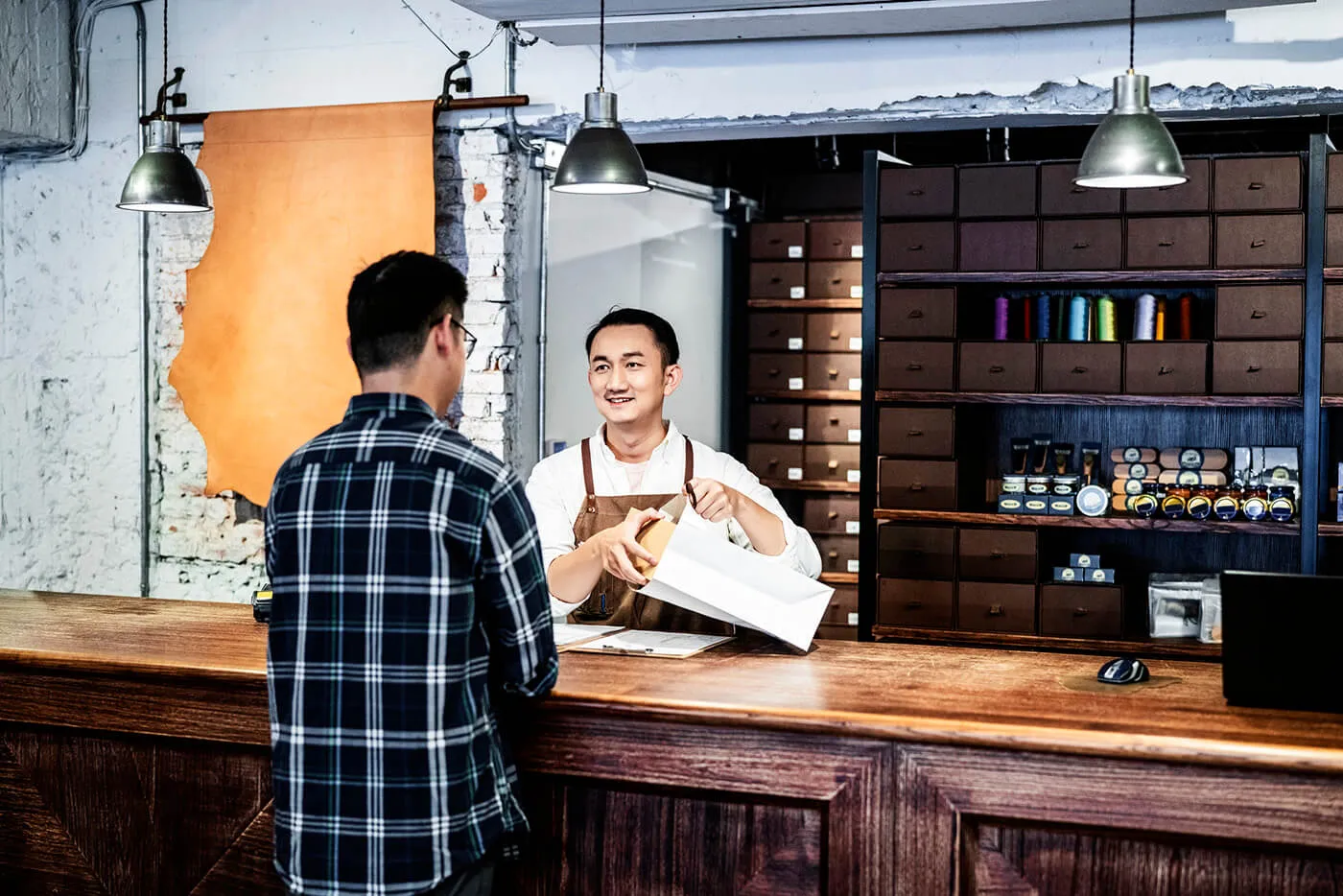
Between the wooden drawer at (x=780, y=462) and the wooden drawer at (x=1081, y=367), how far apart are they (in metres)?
1.73

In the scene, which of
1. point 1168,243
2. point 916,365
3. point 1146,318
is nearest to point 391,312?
point 916,365

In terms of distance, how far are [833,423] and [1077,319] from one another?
1.66 meters

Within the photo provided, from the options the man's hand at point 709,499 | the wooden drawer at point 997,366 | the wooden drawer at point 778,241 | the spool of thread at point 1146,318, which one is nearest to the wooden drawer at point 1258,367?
the spool of thread at point 1146,318

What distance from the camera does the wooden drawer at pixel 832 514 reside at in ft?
19.0

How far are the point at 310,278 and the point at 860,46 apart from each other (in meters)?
1.98

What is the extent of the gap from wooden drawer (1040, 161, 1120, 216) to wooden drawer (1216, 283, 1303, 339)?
1.17 ft

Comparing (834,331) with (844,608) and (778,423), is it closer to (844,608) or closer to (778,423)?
(778,423)

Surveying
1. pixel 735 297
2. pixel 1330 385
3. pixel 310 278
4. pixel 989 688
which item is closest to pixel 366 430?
pixel 989 688

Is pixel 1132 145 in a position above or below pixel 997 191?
below

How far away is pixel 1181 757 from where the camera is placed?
1.98 m

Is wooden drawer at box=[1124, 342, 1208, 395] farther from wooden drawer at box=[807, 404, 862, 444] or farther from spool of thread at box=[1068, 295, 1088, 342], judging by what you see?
wooden drawer at box=[807, 404, 862, 444]

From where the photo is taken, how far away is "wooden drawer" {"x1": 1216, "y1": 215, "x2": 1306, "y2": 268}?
398 centimetres

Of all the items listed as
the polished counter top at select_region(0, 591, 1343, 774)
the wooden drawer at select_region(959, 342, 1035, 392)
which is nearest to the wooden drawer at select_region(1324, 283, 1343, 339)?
the wooden drawer at select_region(959, 342, 1035, 392)

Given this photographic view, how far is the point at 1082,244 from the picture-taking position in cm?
418
